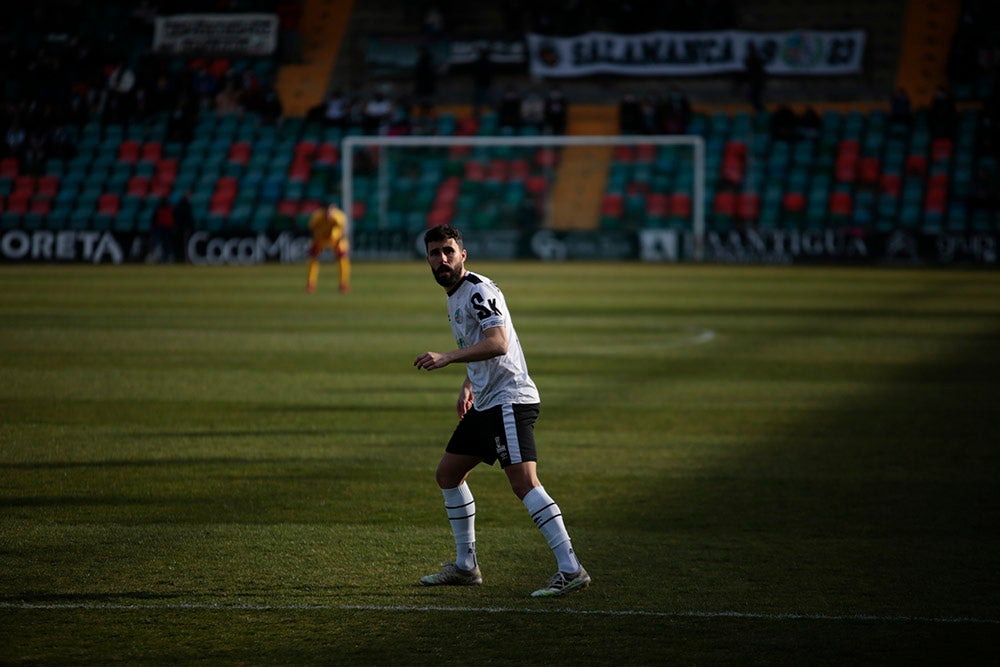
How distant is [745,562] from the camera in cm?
769

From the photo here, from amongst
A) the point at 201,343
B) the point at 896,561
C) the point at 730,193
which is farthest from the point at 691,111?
the point at 896,561

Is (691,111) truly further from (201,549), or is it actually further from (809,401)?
(201,549)

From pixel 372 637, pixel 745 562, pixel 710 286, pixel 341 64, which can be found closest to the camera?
pixel 372 637

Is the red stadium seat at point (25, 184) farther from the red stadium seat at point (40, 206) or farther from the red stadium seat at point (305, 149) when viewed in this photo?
the red stadium seat at point (305, 149)

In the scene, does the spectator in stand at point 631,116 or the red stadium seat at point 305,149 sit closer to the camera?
the spectator in stand at point 631,116

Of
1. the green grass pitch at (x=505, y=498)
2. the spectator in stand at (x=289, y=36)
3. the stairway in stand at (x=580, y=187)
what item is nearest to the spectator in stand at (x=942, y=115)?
the stairway in stand at (x=580, y=187)

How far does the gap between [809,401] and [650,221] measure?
2481cm

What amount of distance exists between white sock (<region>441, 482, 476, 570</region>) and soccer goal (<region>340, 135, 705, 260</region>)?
30.9m

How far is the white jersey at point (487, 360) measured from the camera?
689 cm

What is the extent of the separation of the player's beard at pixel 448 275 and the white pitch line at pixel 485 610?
1.61 m

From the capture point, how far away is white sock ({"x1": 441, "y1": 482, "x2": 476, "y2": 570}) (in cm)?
721

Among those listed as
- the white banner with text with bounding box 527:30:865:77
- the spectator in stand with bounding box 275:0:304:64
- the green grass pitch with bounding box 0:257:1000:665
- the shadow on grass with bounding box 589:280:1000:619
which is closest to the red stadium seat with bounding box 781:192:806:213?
the white banner with text with bounding box 527:30:865:77

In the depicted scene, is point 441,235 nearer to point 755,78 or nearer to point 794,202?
point 794,202

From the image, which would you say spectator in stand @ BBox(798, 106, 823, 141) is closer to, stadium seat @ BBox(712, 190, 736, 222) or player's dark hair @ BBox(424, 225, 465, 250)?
stadium seat @ BBox(712, 190, 736, 222)
